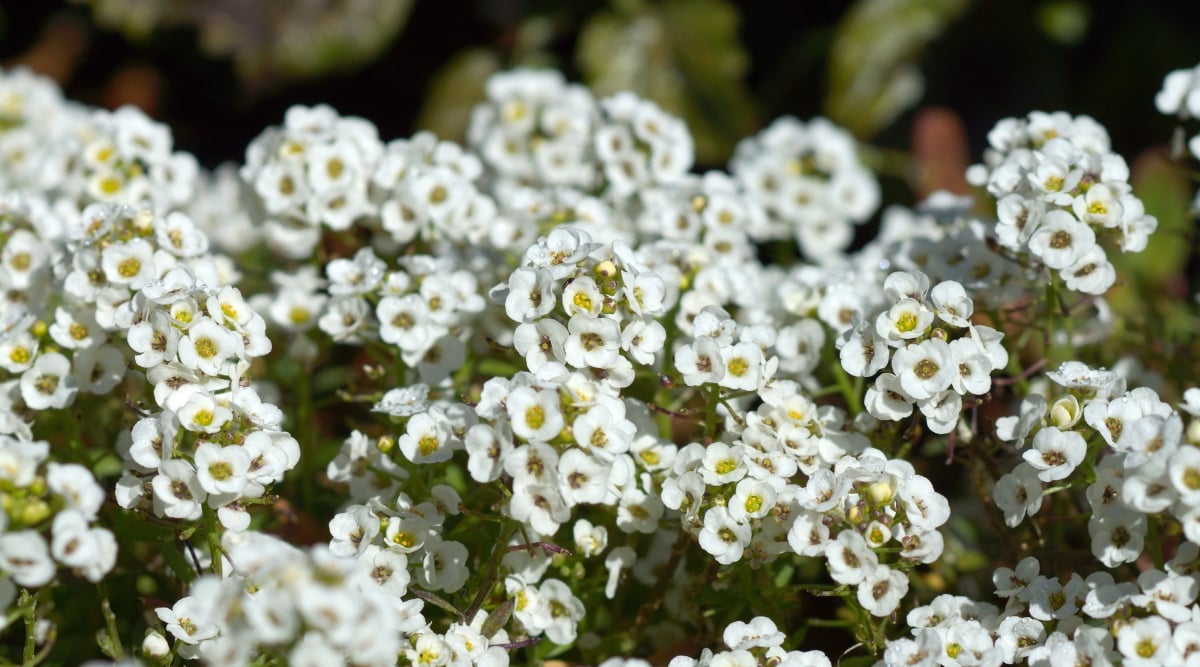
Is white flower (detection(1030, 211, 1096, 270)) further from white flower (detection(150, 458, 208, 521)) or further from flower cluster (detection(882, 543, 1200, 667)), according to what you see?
white flower (detection(150, 458, 208, 521))

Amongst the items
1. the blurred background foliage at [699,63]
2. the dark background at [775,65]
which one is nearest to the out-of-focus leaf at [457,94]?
the blurred background foliage at [699,63]

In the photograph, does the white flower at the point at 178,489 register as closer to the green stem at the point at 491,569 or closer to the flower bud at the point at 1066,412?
the green stem at the point at 491,569

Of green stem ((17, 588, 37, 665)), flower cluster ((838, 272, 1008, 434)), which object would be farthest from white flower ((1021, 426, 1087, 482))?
green stem ((17, 588, 37, 665))

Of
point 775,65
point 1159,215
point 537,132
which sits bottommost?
point 775,65

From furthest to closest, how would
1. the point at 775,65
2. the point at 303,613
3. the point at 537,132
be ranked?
1. the point at 775,65
2. the point at 537,132
3. the point at 303,613

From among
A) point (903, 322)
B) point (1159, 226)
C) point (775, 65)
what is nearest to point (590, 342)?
point (903, 322)

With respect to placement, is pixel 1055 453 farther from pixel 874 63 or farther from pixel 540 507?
pixel 874 63
